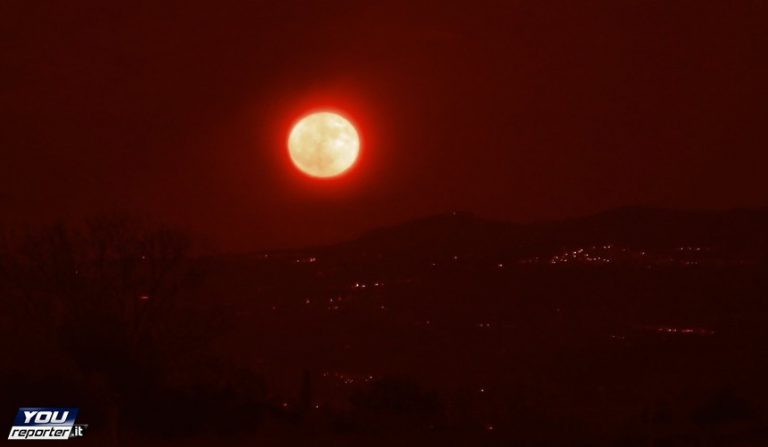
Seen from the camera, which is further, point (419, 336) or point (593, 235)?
point (593, 235)

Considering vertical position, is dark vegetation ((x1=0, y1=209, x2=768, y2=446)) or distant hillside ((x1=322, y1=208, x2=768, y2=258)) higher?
distant hillside ((x1=322, y1=208, x2=768, y2=258))

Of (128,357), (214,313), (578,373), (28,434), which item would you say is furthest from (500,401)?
(28,434)

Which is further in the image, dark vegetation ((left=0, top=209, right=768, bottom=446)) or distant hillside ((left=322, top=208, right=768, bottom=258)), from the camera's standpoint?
distant hillside ((left=322, top=208, right=768, bottom=258))

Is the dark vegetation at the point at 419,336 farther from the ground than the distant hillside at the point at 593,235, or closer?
closer

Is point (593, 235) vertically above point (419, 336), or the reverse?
point (593, 235)

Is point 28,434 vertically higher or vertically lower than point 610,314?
lower

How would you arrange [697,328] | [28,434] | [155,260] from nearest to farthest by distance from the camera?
[28,434] < [155,260] < [697,328]

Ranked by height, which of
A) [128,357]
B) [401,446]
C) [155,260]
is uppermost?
[155,260]

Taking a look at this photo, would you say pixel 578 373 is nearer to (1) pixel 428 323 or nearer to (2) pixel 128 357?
(1) pixel 428 323

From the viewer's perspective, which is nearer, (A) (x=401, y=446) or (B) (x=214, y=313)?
(A) (x=401, y=446)

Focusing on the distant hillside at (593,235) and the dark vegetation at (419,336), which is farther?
the distant hillside at (593,235)

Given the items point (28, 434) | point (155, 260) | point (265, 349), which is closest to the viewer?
point (28, 434)
